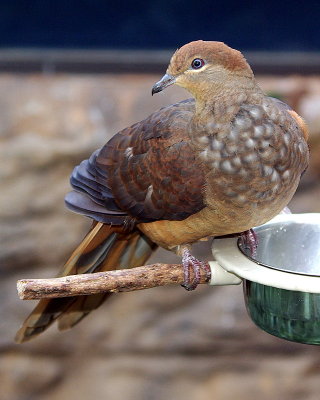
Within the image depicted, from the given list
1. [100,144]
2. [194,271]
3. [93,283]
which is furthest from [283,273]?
[100,144]

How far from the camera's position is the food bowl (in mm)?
2150

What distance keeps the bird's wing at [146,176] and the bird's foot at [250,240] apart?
0.21 m

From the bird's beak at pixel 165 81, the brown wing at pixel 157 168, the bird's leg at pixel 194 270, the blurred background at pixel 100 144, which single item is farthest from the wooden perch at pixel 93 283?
the blurred background at pixel 100 144

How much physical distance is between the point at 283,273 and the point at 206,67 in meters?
0.68

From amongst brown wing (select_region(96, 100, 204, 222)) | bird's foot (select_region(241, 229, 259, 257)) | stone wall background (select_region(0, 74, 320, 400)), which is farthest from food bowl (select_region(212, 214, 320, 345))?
stone wall background (select_region(0, 74, 320, 400))

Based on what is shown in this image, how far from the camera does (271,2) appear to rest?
433 cm

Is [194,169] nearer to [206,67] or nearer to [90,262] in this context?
[206,67]

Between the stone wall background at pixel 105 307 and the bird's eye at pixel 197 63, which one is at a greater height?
the bird's eye at pixel 197 63

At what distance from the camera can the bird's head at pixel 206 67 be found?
2330 mm

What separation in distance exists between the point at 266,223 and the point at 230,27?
6.39 feet

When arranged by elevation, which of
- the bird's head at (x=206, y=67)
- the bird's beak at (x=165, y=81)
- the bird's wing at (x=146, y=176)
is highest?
the bird's head at (x=206, y=67)

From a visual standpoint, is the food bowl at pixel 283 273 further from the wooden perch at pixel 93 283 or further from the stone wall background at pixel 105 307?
the stone wall background at pixel 105 307

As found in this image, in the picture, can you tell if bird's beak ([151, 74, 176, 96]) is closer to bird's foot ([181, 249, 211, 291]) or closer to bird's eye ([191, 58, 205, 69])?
bird's eye ([191, 58, 205, 69])

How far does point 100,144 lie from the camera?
429 centimetres
